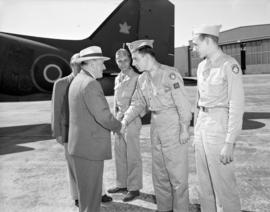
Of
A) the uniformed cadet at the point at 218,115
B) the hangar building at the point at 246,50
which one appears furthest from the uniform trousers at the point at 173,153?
the hangar building at the point at 246,50

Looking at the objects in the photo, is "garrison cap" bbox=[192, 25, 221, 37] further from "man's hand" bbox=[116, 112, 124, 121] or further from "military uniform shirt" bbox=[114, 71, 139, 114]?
"man's hand" bbox=[116, 112, 124, 121]

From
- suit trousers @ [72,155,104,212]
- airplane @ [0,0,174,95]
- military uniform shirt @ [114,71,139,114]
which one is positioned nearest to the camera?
suit trousers @ [72,155,104,212]

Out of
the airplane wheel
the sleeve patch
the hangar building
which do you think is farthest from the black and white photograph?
the hangar building

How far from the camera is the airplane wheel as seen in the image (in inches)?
389

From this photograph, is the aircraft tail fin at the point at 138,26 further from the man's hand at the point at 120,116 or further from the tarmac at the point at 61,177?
the man's hand at the point at 120,116

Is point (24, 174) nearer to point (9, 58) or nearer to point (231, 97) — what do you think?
point (231, 97)

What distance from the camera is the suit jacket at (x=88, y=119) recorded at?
2.80 meters

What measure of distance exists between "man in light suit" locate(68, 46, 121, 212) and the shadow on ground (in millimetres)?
4262

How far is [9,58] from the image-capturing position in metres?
9.42

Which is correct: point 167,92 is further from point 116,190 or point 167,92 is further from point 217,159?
point 116,190

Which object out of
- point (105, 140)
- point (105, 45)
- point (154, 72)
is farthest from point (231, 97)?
point (105, 45)

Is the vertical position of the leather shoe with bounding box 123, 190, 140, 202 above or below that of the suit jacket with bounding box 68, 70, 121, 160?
→ below

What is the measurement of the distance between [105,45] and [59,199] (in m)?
9.34

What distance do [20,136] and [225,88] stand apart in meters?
7.18
